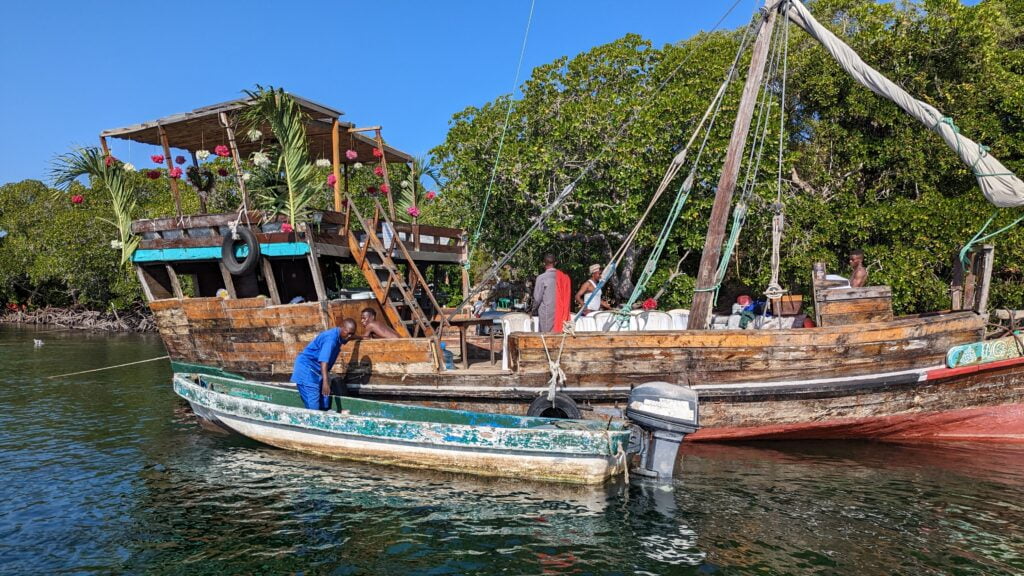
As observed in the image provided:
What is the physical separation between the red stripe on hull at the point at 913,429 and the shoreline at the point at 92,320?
35775 millimetres

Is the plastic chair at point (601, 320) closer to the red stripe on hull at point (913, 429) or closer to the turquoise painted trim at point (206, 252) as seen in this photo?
the red stripe on hull at point (913, 429)

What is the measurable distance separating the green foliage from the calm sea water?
7.82 m

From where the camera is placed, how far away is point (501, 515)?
21.3 ft

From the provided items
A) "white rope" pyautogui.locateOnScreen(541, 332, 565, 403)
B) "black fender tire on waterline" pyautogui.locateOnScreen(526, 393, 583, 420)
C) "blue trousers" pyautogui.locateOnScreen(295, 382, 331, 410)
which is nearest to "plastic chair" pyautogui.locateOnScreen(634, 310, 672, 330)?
"white rope" pyautogui.locateOnScreen(541, 332, 565, 403)

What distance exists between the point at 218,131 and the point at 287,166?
2535mm

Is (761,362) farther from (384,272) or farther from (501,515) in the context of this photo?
(384,272)

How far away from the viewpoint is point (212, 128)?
11344 mm

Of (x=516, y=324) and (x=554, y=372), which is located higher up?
(x=516, y=324)

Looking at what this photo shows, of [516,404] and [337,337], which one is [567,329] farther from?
[337,337]

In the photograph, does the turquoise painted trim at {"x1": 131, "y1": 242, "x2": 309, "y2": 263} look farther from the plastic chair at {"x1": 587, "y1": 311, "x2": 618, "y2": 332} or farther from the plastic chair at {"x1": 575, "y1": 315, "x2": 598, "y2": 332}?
the plastic chair at {"x1": 587, "y1": 311, "x2": 618, "y2": 332}

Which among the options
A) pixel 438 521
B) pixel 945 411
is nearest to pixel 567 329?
pixel 438 521

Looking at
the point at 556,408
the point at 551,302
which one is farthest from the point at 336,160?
the point at 556,408

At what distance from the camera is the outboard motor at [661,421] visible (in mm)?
6880

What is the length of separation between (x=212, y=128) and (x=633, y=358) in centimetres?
851
